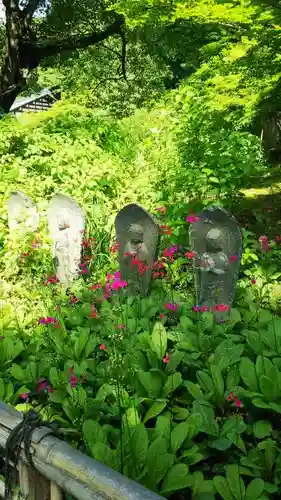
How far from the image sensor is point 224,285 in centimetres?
371

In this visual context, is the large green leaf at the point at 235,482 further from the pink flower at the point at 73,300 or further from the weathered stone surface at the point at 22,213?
the weathered stone surface at the point at 22,213

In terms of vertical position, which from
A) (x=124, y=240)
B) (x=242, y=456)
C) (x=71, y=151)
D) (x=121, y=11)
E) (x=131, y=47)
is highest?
(x=131, y=47)

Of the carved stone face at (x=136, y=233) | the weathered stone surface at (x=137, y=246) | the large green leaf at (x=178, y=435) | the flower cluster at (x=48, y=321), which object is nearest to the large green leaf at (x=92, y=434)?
the large green leaf at (x=178, y=435)

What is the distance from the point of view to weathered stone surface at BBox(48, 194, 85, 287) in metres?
4.71

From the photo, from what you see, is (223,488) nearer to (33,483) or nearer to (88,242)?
(33,483)

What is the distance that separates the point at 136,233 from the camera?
3996 mm

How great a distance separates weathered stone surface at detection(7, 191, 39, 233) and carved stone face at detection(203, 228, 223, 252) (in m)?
2.18

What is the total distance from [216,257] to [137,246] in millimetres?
686

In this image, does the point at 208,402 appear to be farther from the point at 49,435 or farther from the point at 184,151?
the point at 184,151

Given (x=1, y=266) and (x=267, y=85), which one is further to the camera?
(x=1, y=266)

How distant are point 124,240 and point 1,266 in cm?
186

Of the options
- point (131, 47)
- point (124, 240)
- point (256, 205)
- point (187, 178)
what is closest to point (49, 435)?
point (124, 240)

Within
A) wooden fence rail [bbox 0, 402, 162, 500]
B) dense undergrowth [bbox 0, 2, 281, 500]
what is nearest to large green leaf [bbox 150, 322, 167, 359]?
dense undergrowth [bbox 0, 2, 281, 500]

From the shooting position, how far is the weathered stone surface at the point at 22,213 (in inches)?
203
